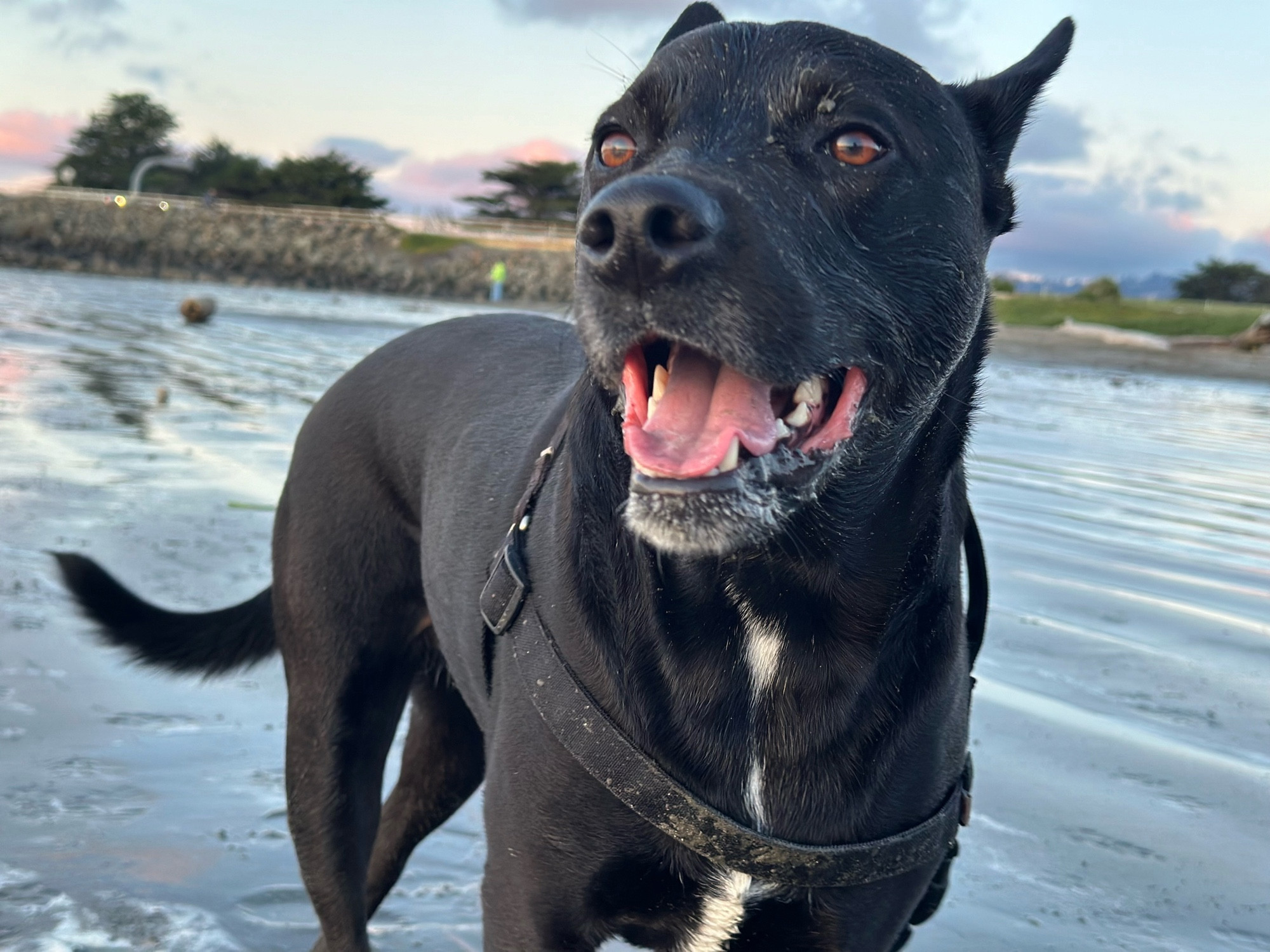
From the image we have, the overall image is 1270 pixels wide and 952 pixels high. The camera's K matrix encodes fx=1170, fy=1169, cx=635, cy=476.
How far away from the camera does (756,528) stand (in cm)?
182

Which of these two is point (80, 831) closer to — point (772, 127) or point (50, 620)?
point (50, 620)

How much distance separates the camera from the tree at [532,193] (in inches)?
2430

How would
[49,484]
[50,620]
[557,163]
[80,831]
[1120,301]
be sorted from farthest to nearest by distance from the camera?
[557,163] → [1120,301] → [49,484] → [50,620] → [80,831]

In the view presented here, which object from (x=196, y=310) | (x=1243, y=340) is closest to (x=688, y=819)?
(x=196, y=310)

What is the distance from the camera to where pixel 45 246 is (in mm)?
44062

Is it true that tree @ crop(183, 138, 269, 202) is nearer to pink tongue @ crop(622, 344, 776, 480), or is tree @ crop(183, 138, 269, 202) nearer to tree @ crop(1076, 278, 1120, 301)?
tree @ crop(1076, 278, 1120, 301)

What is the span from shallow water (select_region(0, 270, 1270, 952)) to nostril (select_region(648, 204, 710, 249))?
202 centimetres

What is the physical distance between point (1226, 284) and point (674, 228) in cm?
5320

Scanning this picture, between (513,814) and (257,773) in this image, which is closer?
(513,814)

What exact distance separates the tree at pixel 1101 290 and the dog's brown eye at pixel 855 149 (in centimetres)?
3869

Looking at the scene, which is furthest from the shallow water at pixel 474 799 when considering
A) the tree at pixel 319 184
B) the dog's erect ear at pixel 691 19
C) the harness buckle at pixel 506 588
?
the tree at pixel 319 184

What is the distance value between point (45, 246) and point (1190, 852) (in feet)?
158

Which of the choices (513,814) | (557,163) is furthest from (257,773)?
(557,163)

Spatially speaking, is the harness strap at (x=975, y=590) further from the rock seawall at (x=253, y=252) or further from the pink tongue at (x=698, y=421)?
the rock seawall at (x=253, y=252)
